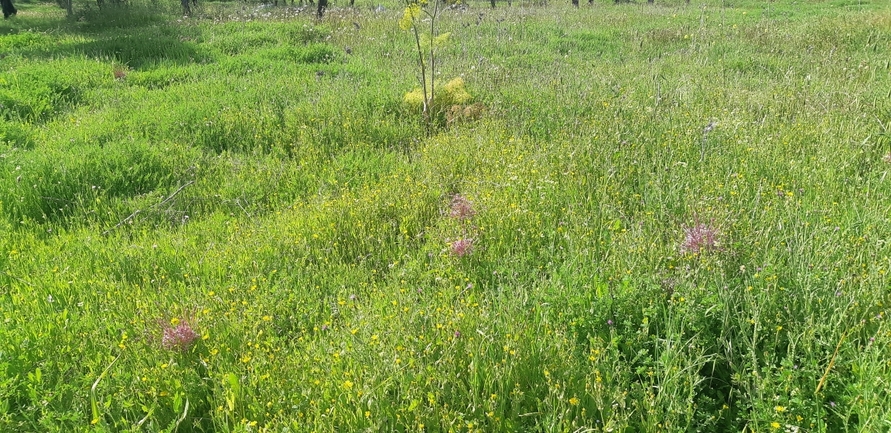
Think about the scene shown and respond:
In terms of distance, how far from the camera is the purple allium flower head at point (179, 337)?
2.79 m

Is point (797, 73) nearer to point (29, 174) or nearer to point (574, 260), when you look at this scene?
point (574, 260)

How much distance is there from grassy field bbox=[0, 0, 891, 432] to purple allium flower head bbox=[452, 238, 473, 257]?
0.02 meters

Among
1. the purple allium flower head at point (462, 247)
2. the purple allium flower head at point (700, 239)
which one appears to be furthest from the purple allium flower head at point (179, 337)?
the purple allium flower head at point (700, 239)

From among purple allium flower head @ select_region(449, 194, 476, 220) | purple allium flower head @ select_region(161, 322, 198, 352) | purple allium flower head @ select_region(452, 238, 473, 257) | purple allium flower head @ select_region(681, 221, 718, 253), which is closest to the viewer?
purple allium flower head @ select_region(161, 322, 198, 352)

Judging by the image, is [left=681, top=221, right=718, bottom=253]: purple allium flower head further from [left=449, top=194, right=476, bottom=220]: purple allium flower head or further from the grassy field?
[left=449, top=194, right=476, bottom=220]: purple allium flower head

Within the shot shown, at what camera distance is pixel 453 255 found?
11.3ft

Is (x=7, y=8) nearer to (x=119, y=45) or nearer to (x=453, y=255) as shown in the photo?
(x=119, y=45)

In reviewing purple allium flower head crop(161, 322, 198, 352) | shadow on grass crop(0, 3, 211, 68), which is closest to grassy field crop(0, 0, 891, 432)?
purple allium flower head crop(161, 322, 198, 352)

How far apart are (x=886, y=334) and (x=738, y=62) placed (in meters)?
7.16

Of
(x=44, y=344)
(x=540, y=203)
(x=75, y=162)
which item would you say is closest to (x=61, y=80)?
(x=75, y=162)

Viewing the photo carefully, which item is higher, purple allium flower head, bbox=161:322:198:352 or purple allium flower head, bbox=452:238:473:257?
purple allium flower head, bbox=452:238:473:257

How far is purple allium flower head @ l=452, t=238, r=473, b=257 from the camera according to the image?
3.45 metres

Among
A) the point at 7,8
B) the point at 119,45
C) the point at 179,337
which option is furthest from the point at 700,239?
the point at 7,8

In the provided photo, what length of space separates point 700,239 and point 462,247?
4.68ft
